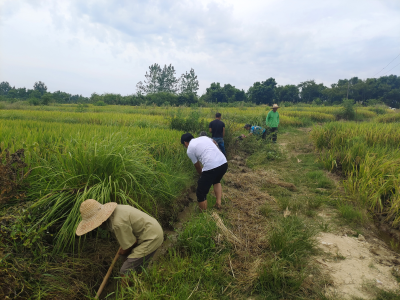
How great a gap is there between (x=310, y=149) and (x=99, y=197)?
7780mm

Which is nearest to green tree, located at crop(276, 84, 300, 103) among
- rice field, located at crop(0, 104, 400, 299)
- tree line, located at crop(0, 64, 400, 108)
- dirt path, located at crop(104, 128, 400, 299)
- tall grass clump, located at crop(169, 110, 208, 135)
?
tree line, located at crop(0, 64, 400, 108)

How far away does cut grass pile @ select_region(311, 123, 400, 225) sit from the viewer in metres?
3.62

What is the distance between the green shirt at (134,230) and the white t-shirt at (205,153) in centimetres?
137

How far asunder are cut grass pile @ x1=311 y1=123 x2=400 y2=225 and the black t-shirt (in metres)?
2.91

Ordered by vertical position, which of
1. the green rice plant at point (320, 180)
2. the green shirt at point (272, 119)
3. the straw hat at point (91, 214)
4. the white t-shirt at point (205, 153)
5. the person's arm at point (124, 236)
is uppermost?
the green shirt at point (272, 119)

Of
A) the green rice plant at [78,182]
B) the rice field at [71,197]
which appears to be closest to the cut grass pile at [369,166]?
the rice field at [71,197]

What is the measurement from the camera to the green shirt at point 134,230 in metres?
2.11

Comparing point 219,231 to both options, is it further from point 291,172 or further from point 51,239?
point 291,172

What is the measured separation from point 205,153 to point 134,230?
5.31 feet

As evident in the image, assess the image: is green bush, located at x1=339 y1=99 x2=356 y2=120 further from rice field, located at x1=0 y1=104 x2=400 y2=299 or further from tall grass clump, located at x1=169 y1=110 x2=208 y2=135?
rice field, located at x1=0 y1=104 x2=400 y2=299

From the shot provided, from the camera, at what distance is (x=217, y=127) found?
20.0 ft

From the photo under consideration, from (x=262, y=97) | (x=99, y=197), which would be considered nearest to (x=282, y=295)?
(x=99, y=197)

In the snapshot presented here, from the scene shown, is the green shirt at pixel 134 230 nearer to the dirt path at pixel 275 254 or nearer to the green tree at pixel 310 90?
the dirt path at pixel 275 254

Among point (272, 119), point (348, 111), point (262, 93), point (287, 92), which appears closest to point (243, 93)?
point (262, 93)
